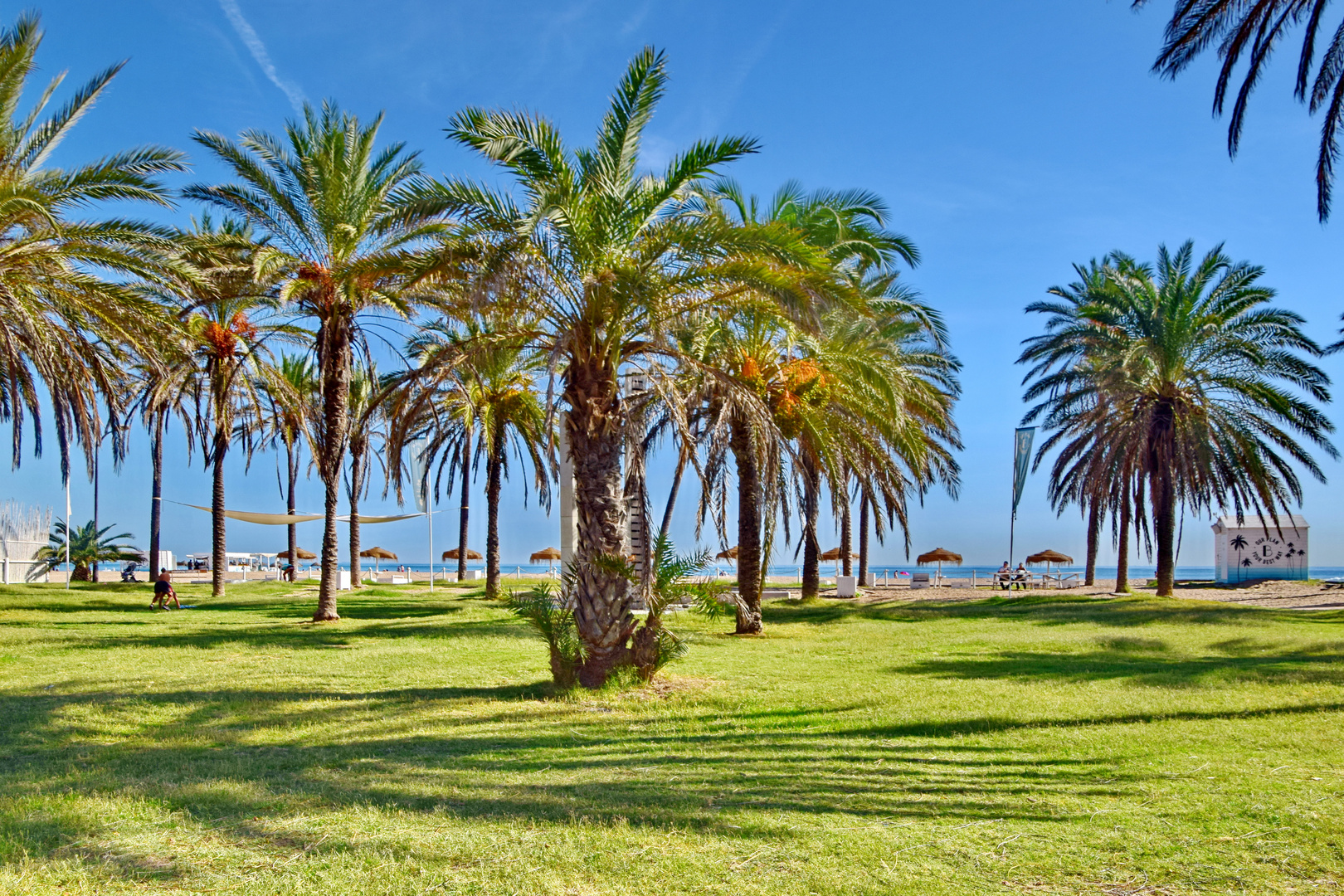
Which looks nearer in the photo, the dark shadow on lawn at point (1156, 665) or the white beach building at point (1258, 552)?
the dark shadow on lawn at point (1156, 665)

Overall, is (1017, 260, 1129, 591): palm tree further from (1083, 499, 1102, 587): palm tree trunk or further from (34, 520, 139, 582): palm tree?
(34, 520, 139, 582): palm tree

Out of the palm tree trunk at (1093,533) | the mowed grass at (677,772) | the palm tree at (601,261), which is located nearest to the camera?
the mowed grass at (677,772)

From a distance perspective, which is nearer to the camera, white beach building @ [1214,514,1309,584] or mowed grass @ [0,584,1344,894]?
mowed grass @ [0,584,1344,894]

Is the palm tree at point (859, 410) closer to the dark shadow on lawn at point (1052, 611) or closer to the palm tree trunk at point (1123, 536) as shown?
the dark shadow on lawn at point (1052, 611)

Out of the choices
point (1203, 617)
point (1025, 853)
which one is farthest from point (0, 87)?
point (1203, 617)

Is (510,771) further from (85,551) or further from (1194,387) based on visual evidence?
(85,551)

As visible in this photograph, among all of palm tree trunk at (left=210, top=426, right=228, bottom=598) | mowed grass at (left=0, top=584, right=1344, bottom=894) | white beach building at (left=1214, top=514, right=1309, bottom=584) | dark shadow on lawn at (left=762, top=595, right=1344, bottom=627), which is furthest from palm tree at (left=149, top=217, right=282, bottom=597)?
white beach building at (left=1214, top=514, right=1309, bottom=584)

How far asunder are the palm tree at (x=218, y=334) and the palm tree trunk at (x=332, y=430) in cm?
167

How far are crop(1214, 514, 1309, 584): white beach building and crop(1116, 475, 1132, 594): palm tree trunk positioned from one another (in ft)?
35.7

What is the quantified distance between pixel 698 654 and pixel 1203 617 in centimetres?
1097

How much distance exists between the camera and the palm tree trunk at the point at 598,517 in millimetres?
10227

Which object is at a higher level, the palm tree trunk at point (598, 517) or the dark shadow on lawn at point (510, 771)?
the palm tree trunk at point (598, 517)

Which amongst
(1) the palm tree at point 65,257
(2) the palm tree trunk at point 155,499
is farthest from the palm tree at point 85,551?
(1) the palm tree at point 65,257

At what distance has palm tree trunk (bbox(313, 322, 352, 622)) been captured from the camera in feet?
58.8
